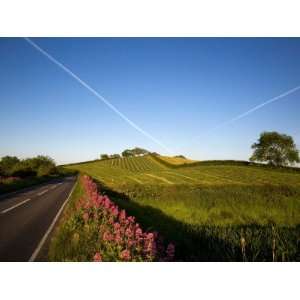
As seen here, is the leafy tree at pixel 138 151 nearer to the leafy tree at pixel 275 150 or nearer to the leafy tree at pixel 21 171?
the leafy tree at pixel 21 171

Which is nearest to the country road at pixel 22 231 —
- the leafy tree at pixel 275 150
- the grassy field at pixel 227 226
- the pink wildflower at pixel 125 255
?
the pink wildflower at pixel 125 255

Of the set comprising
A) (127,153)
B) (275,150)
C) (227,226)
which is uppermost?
(127,153)

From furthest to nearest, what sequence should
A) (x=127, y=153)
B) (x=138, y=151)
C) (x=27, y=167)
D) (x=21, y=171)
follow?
1. (x=127, y=153)
2. (x=138, y=151)
3. (x=27, y=167)
4. (x=21, y=171)

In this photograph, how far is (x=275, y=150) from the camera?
117ft

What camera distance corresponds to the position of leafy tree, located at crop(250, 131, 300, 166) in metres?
30.6

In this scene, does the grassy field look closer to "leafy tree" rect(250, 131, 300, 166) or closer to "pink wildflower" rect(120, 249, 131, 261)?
"pink wildflower" rect(120, 249, 131, 261)

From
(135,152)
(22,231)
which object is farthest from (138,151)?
(22,231)

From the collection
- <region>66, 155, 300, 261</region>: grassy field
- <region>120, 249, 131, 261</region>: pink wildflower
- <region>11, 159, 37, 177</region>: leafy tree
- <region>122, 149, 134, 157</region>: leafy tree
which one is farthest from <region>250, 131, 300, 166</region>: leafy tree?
<region>122, 149, 134, 157</region>: leafy tree

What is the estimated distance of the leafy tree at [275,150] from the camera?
100 ft

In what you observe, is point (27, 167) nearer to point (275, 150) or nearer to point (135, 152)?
point (275, 150)
